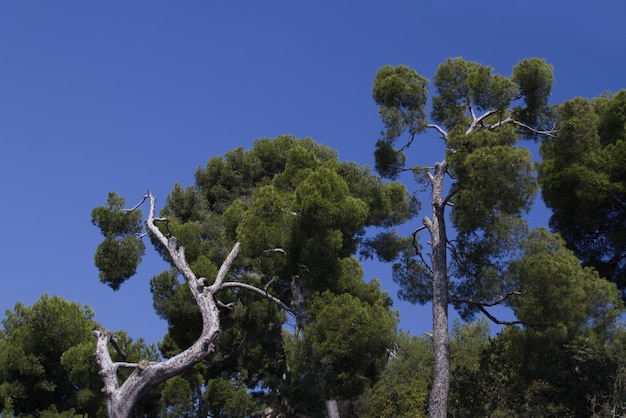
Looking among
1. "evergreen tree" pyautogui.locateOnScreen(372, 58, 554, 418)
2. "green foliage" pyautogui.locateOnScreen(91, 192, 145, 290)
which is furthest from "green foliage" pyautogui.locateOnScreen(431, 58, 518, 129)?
"green foliage" pyautogui.locateOnScreen(91, 192, 145, 290)

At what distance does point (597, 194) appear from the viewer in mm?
18719

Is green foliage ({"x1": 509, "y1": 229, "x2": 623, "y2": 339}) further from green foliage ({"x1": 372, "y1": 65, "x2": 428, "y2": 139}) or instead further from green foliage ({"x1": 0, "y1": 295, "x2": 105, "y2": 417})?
green foliage ({"x1": 0, "y1": 295, "x2": 105, "y2": 417})

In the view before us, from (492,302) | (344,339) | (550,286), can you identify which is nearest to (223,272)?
(344,339)

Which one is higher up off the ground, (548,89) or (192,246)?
(548,89)

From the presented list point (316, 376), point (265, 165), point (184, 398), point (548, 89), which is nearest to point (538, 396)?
point (316, 376)

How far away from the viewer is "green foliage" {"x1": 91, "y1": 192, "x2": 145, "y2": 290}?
17.2m

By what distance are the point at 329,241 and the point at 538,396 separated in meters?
5.44

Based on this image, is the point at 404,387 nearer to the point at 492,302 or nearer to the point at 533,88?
the point at 492,302

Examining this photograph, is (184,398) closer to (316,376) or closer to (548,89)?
(316,376)

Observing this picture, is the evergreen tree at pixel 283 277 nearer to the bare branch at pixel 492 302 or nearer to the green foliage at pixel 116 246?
the green foliage at pixel 116 246

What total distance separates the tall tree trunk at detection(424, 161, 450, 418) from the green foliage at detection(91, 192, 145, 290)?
7068 mm

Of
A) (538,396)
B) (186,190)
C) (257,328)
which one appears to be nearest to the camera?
(538,396)

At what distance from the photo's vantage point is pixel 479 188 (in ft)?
43.0

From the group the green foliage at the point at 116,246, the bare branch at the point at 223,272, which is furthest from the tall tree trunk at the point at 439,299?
the green foliage at the point at 116,246
